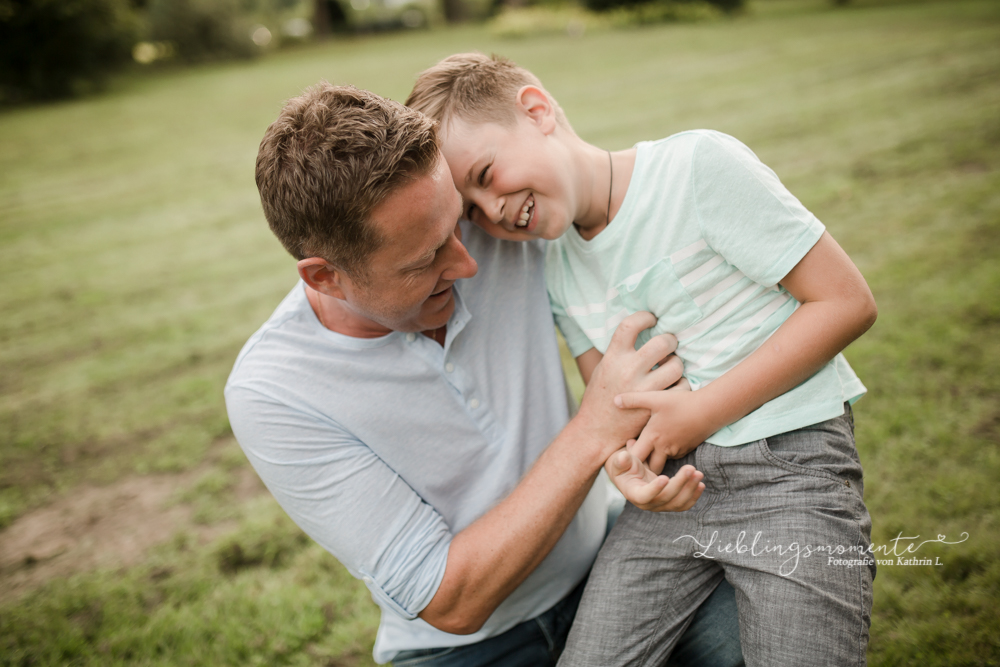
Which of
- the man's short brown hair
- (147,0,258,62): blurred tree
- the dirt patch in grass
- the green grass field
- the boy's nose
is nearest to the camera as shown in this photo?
the man's short brown hair

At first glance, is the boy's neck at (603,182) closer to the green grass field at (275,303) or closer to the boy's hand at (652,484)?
the boy's hand at (652,484)

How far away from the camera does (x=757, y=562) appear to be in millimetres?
1702

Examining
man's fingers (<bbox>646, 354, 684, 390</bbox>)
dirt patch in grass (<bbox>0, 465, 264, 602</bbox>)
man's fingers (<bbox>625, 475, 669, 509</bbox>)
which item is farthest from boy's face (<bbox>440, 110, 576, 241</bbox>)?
dirt patch in grass (<bbox>0, 465, 264, 602</bbox>)

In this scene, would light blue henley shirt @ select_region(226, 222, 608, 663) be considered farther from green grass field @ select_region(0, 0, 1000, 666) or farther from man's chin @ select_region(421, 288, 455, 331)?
green grass field @ select_region(0, 0, 1000, 666)

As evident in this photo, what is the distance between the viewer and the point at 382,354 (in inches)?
72.1

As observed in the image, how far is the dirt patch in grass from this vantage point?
11.0 ft

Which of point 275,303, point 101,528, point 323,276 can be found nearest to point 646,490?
point 323,276

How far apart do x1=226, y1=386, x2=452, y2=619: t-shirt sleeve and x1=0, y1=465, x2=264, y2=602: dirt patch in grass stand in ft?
6.93

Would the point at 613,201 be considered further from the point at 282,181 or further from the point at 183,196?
the point at 183,196

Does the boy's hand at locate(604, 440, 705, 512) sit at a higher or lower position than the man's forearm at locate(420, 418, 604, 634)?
higher

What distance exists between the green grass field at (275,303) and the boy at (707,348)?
102 cm

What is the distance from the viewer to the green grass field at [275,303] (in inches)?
111

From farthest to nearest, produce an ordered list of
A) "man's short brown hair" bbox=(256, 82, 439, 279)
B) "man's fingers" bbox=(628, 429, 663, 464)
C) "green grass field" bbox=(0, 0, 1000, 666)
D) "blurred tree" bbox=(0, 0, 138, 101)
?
"blurred tree" bbox=(0, 0, 138, 101)
"green grass field" bbox=(0, 0, 1000, 666)
"man's fingers" bbox=(628, 429, 663, 464)
"man's short brown hair" bbox=(256, 82, 439, 279)

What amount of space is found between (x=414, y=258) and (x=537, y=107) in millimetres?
739
